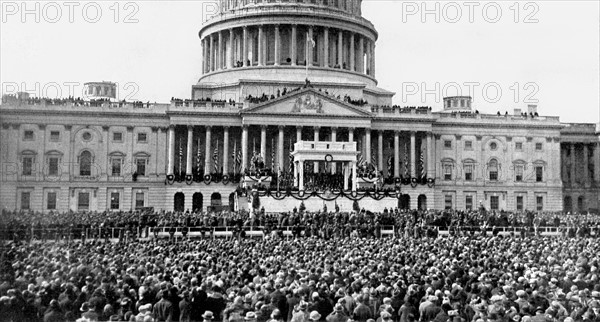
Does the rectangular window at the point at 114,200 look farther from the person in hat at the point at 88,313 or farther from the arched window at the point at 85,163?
the person in hat at the point at 88,313

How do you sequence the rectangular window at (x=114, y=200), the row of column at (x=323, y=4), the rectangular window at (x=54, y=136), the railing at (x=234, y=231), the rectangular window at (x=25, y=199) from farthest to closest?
the row of column at (x=323, y=4)
the rectangular window at (x=114, y=200)
the rectangular window at (x=54, y=136)
the rectangular window at (x=25, y=199)
the railing at (x=234, y=231)

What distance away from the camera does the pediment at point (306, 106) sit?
9225 cm

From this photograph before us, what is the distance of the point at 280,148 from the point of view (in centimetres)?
9194

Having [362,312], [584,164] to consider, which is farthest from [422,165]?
[362,312]

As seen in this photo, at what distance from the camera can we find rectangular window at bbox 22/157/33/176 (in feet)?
296

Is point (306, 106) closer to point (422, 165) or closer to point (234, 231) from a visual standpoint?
point (422, 165)

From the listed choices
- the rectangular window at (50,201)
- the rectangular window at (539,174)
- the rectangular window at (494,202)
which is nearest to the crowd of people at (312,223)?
the rectangular window at (50,201)

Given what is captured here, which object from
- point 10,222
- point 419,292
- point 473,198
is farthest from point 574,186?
point 419,292

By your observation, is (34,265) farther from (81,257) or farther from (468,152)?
(468,152)

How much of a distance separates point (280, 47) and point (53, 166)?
37668mm

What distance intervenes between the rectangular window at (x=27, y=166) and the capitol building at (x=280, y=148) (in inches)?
5.4

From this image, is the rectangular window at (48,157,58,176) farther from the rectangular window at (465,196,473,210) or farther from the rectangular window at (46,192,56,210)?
the rectangular window at (465,196,473,210)

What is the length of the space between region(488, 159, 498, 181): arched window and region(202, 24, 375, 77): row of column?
84.7 feet

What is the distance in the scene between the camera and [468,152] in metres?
101
